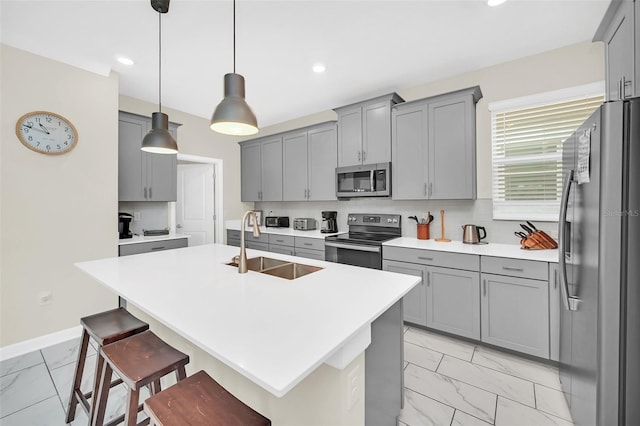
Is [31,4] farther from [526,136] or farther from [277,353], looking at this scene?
[526,136]

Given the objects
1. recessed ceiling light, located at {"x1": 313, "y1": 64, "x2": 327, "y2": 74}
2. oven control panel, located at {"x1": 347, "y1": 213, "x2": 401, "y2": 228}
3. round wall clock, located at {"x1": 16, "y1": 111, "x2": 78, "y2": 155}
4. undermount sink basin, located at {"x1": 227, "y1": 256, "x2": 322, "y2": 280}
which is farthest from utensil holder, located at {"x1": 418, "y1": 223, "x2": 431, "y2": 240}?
round wall clock, located at {"x1": 16, "y1": 111, "x2": 78, "y2": 155}

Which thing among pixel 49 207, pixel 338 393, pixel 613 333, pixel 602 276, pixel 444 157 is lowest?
pixel 338 393

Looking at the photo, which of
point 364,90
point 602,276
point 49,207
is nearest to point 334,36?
point 364,90

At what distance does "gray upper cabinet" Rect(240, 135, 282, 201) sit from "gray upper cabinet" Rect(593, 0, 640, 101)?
11.9 feet

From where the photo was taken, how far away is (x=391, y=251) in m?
2.95

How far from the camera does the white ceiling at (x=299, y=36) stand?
2043 mm

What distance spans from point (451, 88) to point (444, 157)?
851 millimetres

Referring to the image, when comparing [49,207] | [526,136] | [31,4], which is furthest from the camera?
[526,136]

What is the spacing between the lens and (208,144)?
178 inches

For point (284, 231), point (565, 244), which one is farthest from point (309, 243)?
point (565, 244)

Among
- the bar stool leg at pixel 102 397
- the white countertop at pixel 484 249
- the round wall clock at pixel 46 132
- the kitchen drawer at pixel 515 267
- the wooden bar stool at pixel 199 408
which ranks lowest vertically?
the bar stool leg at pixel 102 397

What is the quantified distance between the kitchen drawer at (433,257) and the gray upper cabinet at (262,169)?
2154mm

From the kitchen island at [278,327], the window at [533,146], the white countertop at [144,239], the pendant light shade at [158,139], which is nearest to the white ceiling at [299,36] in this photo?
the window at [533,146]

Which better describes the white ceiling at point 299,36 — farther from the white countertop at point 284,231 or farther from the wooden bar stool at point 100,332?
Answer: the wooden bar stool at point 100,332
